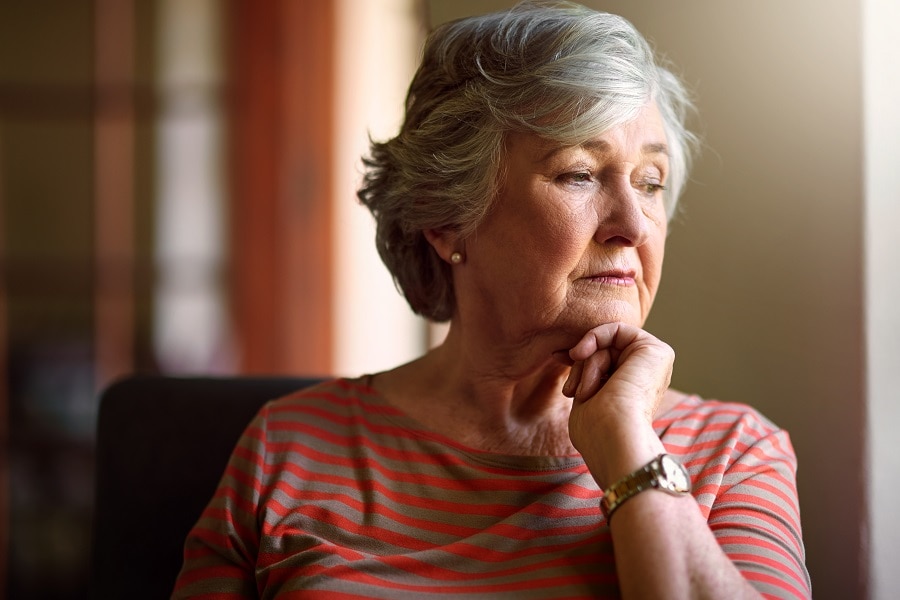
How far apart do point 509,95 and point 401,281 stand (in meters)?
0.40

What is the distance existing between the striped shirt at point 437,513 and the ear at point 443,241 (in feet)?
0.83

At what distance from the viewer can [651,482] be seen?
1029 mm

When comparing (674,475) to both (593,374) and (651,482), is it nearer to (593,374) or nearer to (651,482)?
(651,482)

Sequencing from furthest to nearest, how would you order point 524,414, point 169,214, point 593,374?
point 169,214 < point 524,414 < point 593,374

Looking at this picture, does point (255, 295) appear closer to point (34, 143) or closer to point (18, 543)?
point (34, 143)

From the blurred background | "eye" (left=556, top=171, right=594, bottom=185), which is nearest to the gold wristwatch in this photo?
"eye" (left=556, top=171, right=594, bottom=185)

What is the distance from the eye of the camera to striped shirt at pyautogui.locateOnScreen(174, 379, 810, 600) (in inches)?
43.3

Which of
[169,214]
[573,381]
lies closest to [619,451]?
[573,381]

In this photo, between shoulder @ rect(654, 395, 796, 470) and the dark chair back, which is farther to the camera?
the dark chair back

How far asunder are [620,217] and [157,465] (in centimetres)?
84

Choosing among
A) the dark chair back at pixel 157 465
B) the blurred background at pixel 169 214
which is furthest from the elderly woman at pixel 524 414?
the blurred background at pixel 169 214

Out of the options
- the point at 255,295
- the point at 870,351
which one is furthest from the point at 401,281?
the point at 255,295

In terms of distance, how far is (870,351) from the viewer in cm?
127

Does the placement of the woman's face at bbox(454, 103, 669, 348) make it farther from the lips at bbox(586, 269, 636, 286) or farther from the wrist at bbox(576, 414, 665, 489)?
the wrist at bbox(576, 414, 665, 489)
